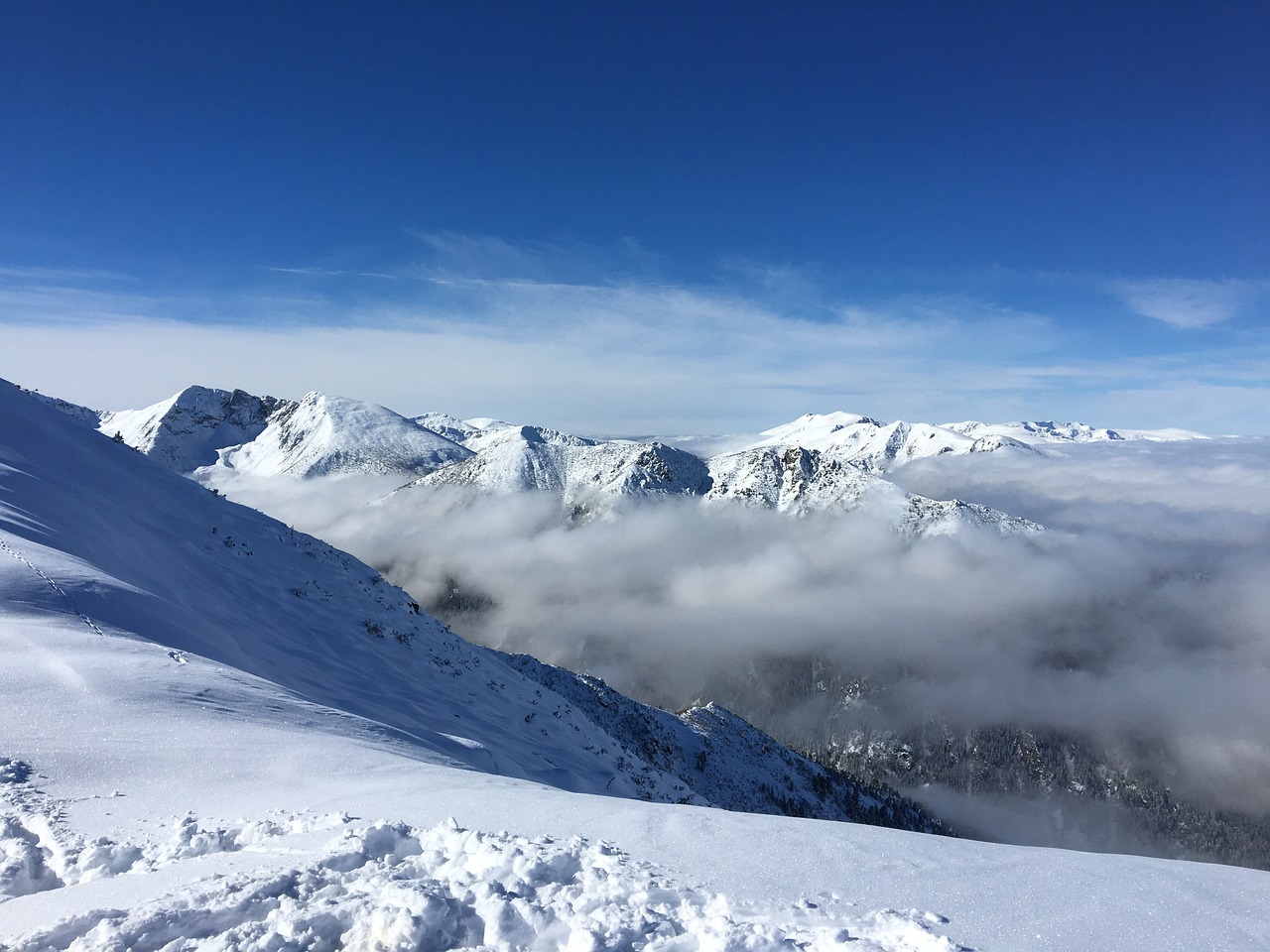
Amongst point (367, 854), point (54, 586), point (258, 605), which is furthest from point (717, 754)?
point (367, 854)

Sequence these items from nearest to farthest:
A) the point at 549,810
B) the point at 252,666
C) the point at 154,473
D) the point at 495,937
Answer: the point at 495,937 < the point at 549,810 < the point at 252,666 < the point at 154,473

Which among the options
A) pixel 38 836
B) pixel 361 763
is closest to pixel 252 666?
pixel 361 763

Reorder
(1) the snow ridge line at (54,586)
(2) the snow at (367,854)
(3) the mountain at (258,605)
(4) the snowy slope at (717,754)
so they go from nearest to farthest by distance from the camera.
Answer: (2) the snow at (367,854), (1) the snow ridge line at (54,586), (3) the mountain at (258,605), (4) the snowy slope at (717,754)

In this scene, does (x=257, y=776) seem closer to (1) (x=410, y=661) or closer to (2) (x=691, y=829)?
(2) (x=691, y=829)

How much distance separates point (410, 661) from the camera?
88.6ft

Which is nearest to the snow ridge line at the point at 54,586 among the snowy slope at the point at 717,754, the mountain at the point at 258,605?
the mountain at the point at 258,605

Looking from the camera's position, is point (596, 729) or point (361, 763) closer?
point (361, 763)

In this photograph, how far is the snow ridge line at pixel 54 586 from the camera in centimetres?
1401

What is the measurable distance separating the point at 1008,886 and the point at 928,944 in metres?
1.99

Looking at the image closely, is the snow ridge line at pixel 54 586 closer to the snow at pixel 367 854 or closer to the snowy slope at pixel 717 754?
the snow at pixel 367 854

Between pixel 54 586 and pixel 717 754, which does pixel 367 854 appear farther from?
pixel 717 754

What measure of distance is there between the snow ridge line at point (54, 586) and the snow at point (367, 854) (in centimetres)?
6

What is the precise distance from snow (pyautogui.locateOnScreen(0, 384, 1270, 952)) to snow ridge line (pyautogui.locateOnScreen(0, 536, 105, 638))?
6 cm

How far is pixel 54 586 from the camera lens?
1459 cm
